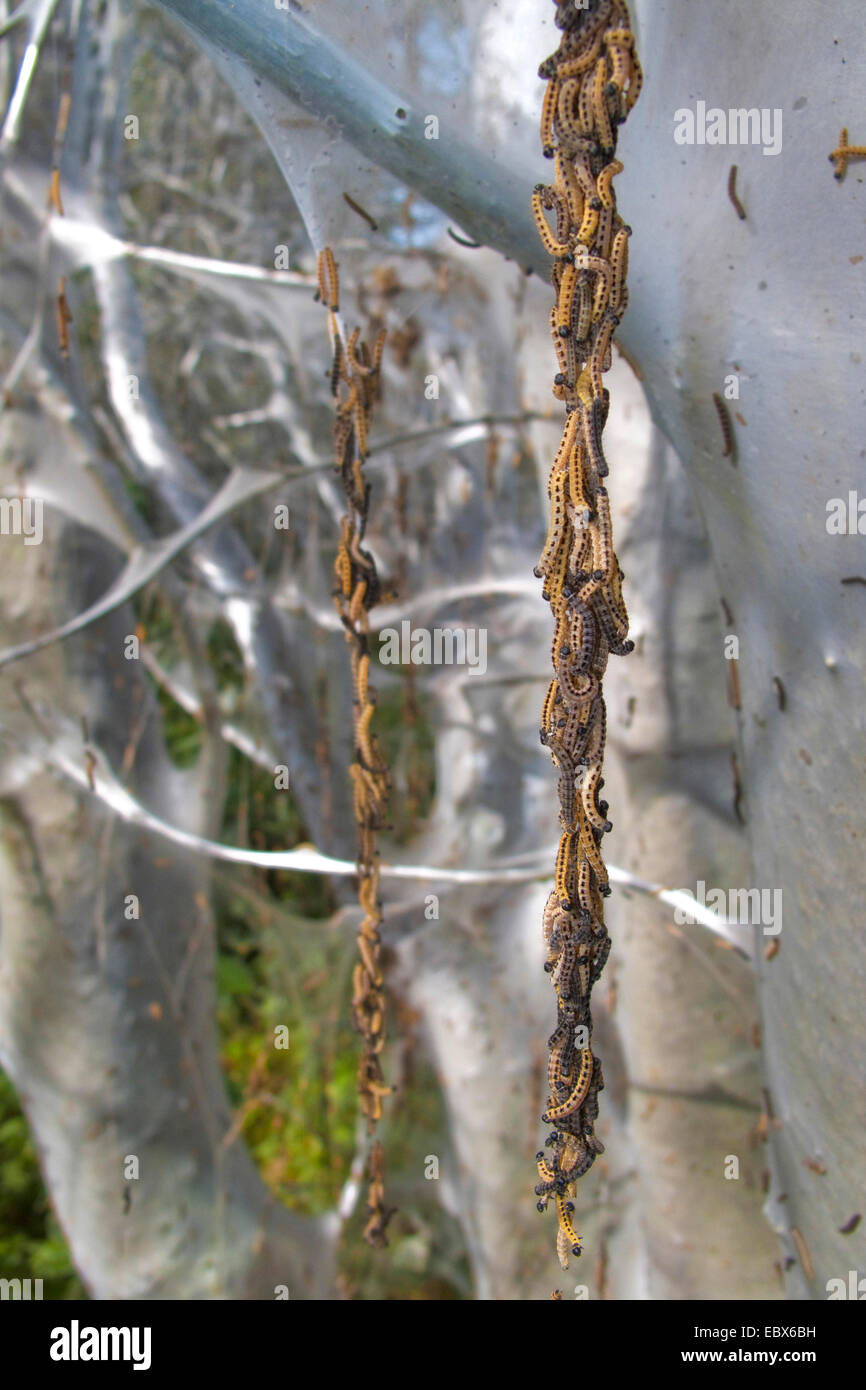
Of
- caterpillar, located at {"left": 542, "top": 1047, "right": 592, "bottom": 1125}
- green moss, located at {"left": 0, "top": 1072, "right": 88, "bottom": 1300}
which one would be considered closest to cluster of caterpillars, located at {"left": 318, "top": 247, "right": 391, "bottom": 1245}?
caterpillar, located at {"left": 542, "top": 1047, "right": 592, "bottom": 1125}

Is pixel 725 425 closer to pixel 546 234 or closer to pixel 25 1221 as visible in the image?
pixel 546 234

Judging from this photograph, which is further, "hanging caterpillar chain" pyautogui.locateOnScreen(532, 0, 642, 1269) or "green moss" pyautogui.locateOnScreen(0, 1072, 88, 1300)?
"green moss" pyautogui.locateOnScreen(0, 1072, 88, 1300)

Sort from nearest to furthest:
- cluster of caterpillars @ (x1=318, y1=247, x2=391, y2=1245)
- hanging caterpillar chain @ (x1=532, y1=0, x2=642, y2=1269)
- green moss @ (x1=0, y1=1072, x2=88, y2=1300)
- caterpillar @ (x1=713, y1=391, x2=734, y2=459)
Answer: hanging caterpillar chain @ (x1=532, y1=0, x2=642, y2=1269), caterpillar @ (x1=713, y1=391, x2=734, y2=459), cluster of caterpillars @ (x1=318, y1=247, x2=391, y2=1245), green moss @ (x1=0, y1=1072, x2=88, y2=1300)

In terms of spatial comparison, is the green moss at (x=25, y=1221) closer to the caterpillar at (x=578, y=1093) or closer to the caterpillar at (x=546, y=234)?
the caterpillar at (x=578, y=1093)

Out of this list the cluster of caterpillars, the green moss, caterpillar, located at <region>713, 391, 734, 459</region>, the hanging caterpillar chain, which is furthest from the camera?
the green moss

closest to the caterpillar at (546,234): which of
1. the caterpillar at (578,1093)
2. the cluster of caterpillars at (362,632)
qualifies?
the cluster of caterpillars at (362,632)

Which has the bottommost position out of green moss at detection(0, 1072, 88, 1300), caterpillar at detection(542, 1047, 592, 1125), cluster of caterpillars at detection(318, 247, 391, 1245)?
green moss at detection(0, 1072, 88, 1300)

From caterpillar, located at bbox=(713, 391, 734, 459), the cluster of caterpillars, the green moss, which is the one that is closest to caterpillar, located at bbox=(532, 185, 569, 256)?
caterpillar, located at bbox=(713, 391, 734, 459)

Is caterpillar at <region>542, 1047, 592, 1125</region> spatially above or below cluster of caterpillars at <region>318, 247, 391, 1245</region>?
below

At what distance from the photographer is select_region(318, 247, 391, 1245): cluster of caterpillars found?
3.95ft

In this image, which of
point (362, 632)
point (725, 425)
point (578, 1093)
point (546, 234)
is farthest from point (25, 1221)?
point (546, 234)

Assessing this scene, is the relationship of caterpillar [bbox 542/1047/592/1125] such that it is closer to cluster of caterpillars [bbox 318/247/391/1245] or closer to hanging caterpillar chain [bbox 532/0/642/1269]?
hanging caterpillar chain [bbox 532/0/642/1269]

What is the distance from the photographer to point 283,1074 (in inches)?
196

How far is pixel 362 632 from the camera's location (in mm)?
1252
